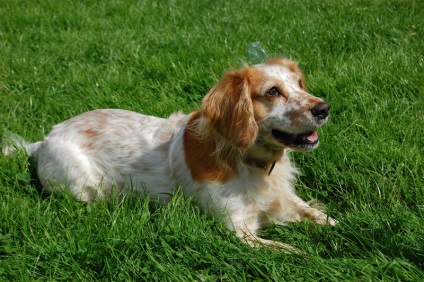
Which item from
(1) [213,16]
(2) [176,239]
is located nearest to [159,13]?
(1) [213,16]

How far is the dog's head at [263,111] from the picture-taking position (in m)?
3.35

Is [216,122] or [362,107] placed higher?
[216,122]

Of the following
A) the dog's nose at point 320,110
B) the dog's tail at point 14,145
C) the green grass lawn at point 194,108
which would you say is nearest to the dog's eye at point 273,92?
the dog's nose at point 320,110

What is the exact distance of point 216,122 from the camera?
3.46 m

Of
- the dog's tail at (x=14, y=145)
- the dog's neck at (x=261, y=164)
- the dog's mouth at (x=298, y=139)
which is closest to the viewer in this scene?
the dog's mouth at (x=298, y=139)

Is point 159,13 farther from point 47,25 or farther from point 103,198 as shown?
point 103,198

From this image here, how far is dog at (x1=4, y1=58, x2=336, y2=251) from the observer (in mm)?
3416

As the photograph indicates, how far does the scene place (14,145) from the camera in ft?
14.1

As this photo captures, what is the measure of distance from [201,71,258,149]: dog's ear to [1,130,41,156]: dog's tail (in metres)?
1.56

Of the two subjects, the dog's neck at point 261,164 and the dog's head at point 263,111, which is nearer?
the dog's head at point 263,111

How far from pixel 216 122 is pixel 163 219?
0.69m

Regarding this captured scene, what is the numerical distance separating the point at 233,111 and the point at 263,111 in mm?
203

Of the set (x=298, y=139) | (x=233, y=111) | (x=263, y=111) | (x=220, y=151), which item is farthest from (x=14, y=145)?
(x=298, y=139)

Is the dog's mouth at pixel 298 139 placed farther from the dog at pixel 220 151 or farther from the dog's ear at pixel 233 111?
the dog's ear at pixel 233 111
